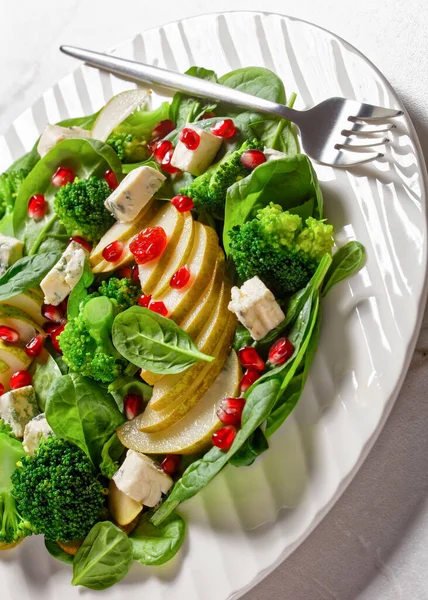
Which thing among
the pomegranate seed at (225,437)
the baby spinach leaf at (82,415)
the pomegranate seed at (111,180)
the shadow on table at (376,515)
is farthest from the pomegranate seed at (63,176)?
the shadow on table at (376,515)

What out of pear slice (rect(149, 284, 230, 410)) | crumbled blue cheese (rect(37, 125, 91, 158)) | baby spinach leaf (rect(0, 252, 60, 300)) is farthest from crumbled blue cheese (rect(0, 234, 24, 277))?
pear slice (rect(149, 284, 230, 410))

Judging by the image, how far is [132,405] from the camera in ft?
10.8

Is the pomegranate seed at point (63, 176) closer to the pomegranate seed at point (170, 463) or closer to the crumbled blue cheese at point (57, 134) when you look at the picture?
the crumbled blue cheese at point (57, 134)

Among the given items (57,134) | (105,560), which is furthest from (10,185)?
(105,560)

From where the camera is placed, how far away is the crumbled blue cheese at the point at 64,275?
3.57 m

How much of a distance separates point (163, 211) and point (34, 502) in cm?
152

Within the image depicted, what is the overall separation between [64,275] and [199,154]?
0.93 m

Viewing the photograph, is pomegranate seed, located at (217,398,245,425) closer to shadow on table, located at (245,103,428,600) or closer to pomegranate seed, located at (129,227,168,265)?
shadow on table, located at (245,103,428,600)

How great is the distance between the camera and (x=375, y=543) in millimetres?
2770

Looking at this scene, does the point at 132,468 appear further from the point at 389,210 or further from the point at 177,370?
the point at 389,210

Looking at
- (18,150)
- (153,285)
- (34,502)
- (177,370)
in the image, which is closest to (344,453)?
(177,370)

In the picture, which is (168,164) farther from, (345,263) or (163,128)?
(345,263)

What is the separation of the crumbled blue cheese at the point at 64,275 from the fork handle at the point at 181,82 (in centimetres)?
103

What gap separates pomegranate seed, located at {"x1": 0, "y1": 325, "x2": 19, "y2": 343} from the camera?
3746mm
